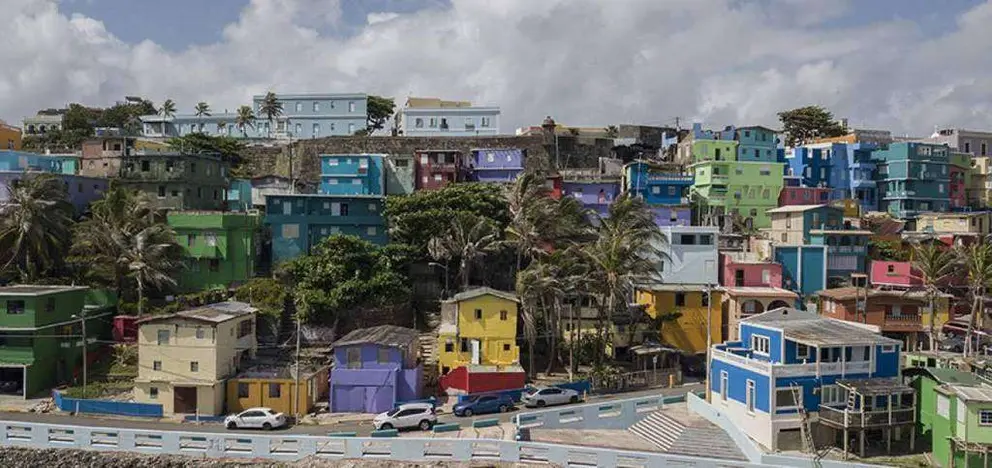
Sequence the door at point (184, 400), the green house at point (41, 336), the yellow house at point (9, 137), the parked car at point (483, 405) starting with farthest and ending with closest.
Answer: the yellow house at point (9, 137)
the green house at point (41, 336)
the door at point (184, 400)
the parked car at point (483, 405)

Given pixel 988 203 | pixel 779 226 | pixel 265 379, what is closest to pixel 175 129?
pixel 265 379

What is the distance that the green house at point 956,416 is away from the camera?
2750cm

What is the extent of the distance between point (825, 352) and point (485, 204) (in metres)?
23.8

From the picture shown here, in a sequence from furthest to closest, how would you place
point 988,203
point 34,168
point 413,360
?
point 988,203
point 34,168
point 413,360

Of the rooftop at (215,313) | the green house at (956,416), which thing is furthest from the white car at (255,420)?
the green house at (956,416)

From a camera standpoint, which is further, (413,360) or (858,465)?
(413,360)

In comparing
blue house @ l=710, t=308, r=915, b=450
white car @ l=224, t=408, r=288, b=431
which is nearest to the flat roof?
white car @ l=224, t=408, r=288, b=431

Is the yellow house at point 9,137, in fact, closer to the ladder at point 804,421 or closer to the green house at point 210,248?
the green house at point 210,248

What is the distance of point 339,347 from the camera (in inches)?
1415

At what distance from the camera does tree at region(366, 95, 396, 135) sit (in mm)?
87875

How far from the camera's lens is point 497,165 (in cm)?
6372

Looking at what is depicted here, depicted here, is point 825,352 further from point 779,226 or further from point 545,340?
point 779,226

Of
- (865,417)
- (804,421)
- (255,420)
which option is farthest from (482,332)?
(865,417)

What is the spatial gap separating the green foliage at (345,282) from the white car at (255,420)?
9.33 metres
